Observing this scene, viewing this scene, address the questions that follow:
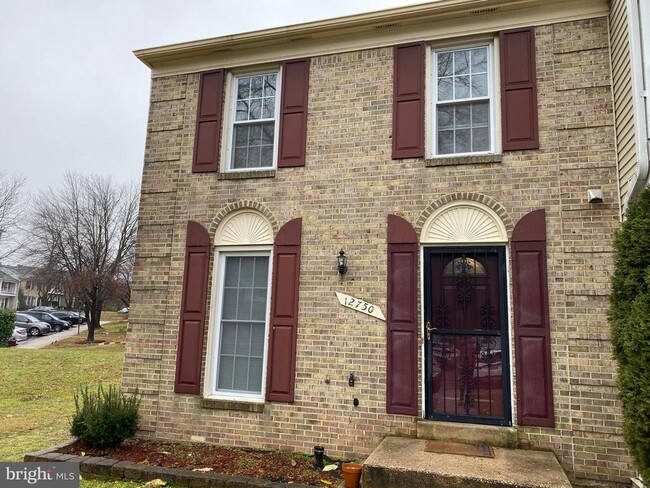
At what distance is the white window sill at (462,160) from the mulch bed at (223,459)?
13.0ft

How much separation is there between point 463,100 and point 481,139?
0.58m

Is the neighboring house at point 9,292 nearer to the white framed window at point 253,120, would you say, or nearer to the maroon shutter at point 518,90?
the white framed window at point 253,120

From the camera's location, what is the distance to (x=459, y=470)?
4426 mm

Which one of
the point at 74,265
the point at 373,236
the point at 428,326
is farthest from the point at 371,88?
the point at 74,265

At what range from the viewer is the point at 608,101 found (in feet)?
18.5

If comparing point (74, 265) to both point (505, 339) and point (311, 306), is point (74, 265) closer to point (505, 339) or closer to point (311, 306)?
point (311, 306)

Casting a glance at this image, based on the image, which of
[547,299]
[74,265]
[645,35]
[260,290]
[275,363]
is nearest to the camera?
[645,35]

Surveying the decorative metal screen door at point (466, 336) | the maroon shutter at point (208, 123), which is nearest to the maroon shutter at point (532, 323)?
the decorative metal screen door at point (466, 336)

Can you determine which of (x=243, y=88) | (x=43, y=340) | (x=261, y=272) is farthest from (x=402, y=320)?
(x=43, y=340)

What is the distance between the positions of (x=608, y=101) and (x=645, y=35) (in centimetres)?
123

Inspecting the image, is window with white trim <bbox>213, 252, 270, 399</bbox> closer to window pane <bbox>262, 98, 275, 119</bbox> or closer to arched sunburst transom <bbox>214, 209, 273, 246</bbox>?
arched sunburst transom <bbox>214, 209, 273, 246</bbox>

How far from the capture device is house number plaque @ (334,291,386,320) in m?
5.98

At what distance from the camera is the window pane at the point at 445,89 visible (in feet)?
20.8

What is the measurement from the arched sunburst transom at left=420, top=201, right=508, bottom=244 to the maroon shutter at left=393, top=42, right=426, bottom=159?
862 millimetres
